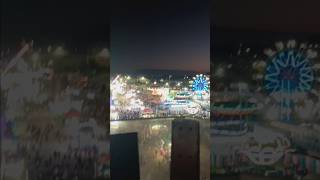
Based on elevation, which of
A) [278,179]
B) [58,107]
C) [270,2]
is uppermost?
[270,2]

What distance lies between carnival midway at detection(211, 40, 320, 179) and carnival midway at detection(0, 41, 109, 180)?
850 mm

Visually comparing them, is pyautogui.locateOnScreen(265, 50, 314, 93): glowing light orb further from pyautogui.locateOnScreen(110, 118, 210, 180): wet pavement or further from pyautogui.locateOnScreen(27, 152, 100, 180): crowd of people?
pyautogui.locateOnScreen(27, 152, 100, 180): crowd of people

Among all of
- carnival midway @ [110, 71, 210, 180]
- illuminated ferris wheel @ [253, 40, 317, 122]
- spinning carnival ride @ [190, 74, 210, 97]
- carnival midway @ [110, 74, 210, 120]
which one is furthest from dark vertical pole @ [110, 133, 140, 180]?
illuminated ferris wheel @ [253, 40, 317, 122]

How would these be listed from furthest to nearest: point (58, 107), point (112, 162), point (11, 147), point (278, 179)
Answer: point (278, 179)
point (112, 162)
point (58, 107)
point (11, 147)

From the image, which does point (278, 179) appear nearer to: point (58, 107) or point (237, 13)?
point (237, 13)

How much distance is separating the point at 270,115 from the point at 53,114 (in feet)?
5.18

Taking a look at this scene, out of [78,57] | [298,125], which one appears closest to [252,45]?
[298,125]

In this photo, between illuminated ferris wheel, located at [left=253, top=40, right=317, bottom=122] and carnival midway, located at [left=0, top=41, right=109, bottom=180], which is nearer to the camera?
carnival midway, located at [left=0, top=41, right=109, bottom=180]

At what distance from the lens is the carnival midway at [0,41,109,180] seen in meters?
2.58

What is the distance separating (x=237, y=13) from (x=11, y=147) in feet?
5.89

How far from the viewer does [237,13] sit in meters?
3.14

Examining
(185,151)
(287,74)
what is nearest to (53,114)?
(185,151)

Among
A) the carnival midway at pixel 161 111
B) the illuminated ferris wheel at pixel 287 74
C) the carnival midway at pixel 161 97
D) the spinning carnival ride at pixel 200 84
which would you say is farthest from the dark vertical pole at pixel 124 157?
the illuminated ferris wheel at pixel 287 74

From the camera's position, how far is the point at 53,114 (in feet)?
9.03
